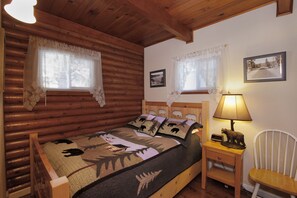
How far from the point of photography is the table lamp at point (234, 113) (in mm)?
1863

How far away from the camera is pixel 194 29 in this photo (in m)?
2.59

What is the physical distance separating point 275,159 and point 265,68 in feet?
3.87

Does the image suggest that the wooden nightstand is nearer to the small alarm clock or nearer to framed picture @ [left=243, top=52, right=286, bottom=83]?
the small alarm clock

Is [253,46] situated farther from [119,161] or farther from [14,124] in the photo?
[14,124]

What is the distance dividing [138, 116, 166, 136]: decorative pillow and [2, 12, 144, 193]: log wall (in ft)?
2.36

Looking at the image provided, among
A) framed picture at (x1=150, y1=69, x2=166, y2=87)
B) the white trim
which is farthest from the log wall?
the white trim

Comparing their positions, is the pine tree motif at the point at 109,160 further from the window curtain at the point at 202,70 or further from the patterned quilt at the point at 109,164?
the window curtain at the point at 202,70

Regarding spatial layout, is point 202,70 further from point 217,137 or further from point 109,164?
point 109,164

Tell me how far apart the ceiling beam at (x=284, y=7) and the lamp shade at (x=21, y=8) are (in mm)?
2472

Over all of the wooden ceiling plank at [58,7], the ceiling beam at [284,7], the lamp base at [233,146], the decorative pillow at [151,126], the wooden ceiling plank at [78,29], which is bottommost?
the lamp base at [233,146]

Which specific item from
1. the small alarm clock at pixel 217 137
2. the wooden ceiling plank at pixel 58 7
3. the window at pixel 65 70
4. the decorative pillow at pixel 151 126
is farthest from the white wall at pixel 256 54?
the wooden ceiling plank at pixel 58 7

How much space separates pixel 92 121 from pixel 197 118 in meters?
1.91

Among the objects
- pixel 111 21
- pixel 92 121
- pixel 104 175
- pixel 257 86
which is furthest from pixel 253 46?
pixel 92 121

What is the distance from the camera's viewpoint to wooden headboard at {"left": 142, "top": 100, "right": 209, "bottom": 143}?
242 centimetres
